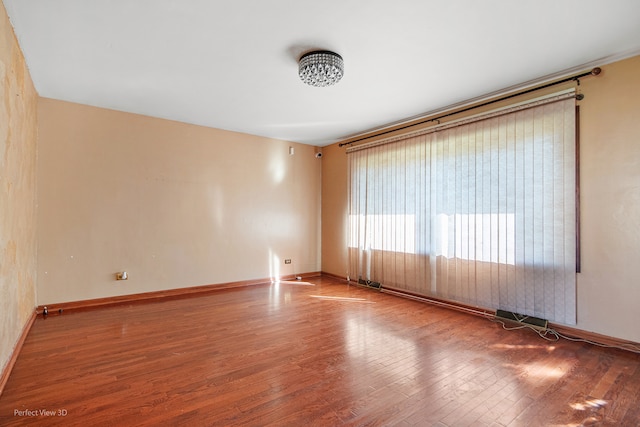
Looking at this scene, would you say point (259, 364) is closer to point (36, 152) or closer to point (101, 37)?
point (101, 37)

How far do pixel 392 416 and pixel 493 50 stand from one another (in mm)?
2897

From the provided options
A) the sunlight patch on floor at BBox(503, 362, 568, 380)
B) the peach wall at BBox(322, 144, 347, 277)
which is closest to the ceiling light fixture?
the sunlight patch on floor at BBox(503, 362, 568, 380)

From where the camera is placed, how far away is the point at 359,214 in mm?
5258

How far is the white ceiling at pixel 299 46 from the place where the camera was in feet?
6.97

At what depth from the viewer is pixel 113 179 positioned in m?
4.09

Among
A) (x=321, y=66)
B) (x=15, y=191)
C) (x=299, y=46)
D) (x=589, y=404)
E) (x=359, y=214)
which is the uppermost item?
(x=299, y=46)

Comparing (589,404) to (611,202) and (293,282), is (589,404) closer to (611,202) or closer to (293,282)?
(611,202)

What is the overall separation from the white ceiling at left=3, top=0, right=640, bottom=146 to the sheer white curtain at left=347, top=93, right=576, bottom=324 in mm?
538

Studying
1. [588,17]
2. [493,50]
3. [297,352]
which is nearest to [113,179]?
[297,352]

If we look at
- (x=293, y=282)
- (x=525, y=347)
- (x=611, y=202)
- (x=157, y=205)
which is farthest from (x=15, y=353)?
(x=611, y=202)

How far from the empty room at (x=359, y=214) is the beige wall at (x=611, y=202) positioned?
2cm

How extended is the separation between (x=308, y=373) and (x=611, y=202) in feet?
9.90

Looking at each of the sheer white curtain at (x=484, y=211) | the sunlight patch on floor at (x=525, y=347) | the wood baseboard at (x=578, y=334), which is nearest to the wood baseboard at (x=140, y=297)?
the sheer white curtain at (x=484, y=211)

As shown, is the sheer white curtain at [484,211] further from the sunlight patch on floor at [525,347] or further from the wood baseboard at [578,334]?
the sunlight patch on floor at [525,347]
